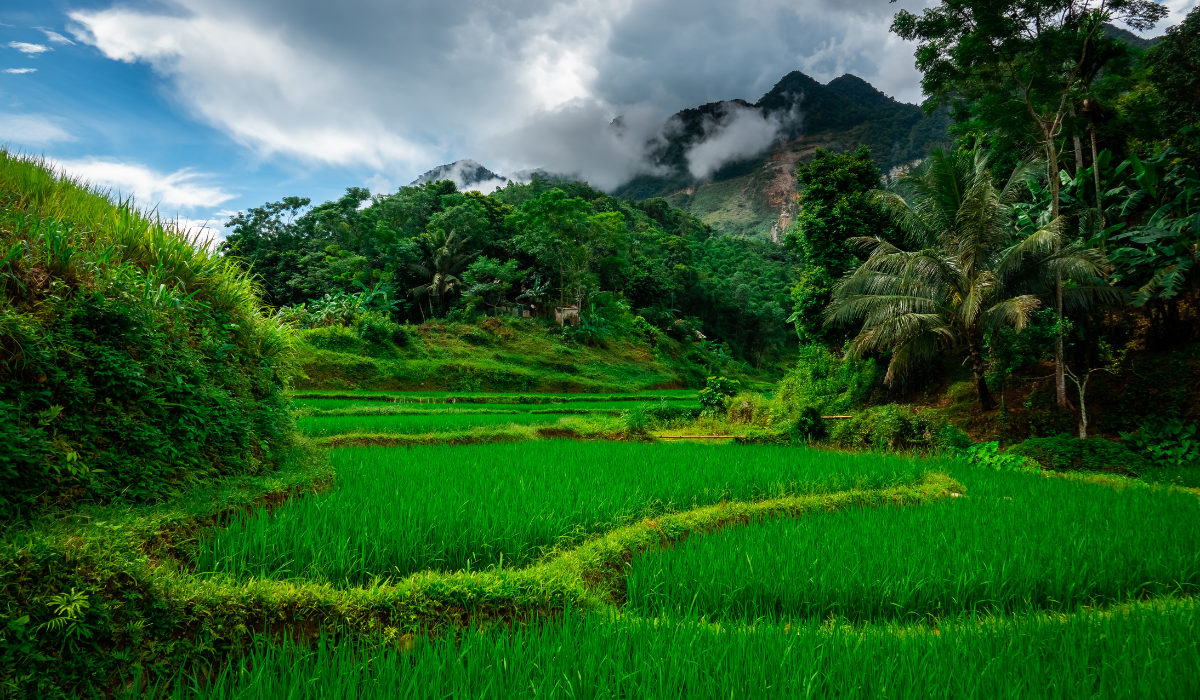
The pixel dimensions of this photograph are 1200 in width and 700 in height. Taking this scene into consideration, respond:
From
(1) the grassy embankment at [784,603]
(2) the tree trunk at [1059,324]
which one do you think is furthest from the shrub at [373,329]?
(2) the tree trunk at [1059,324]

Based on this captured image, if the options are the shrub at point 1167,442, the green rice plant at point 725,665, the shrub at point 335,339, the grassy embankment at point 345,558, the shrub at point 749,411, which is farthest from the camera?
the shrub at point 335,339

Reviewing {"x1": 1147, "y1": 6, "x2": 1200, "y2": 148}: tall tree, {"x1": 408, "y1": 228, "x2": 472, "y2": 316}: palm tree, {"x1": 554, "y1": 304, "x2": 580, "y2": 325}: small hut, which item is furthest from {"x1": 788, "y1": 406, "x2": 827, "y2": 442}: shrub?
{"x1": 408, "y1": 228, "x2": 472, "y2": 316}: palm tree

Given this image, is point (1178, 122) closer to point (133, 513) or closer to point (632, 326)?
→ point (133, 513)

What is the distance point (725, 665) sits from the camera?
6.27 ft

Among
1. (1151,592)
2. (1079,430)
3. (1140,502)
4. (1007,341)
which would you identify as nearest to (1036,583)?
(1151,592)

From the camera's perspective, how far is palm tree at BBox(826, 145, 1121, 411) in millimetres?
7670

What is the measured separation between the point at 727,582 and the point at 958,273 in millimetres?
8965

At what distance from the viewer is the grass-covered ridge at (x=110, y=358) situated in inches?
92.0

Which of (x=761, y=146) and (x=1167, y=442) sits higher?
(x=761, y=146)

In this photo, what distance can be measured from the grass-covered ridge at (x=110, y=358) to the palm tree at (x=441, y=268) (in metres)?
21.6

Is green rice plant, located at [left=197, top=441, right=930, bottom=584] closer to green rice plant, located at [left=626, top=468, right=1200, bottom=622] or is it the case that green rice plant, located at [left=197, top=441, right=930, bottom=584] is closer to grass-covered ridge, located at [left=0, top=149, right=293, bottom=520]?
grass-covered ridge, located at [left=0, top=149, right=293, bottom=520]

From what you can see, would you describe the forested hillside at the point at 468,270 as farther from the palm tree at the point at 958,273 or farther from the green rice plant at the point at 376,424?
the palm tree at the point at 958,273

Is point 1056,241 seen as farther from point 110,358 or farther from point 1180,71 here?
point 110,358

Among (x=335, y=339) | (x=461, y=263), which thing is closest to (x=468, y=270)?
(x=461, y=263)
